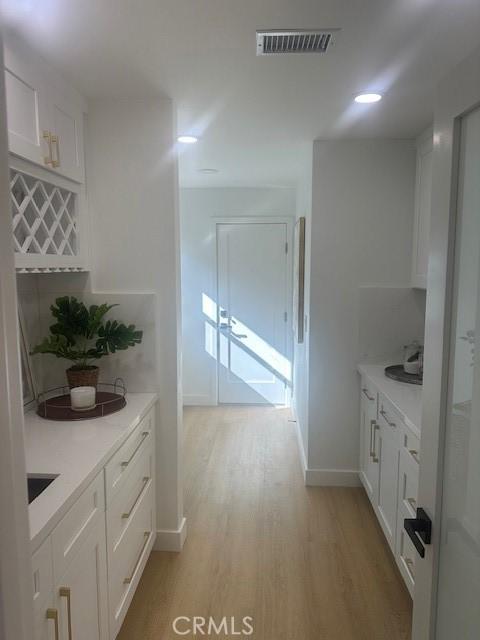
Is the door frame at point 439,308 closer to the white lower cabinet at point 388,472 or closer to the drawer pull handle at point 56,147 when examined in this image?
the white lower cabinet at point 388,472

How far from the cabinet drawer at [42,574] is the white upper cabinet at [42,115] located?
1319 mm

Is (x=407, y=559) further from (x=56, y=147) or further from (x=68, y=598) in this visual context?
(x=56, y=147)

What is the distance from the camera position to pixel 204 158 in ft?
11.8

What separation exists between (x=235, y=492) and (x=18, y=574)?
8.83 ft

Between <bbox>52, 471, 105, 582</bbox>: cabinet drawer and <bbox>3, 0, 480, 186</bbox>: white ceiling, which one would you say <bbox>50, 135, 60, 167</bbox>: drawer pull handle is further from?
<bbox>52, 471, 105, 582</bbox>: cabinet drawer

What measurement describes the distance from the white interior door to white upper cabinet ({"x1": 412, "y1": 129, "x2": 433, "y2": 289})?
6.65 ft

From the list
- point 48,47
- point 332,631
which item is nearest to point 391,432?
point 332,631

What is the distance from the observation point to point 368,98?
2348 mm

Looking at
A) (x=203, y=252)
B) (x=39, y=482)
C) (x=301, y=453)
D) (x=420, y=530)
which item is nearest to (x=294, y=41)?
(x=420, y=530)

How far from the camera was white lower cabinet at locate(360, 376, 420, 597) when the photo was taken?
2.12 metres

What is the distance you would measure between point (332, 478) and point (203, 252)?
2695mm

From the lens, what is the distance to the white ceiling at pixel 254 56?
1.55 meters

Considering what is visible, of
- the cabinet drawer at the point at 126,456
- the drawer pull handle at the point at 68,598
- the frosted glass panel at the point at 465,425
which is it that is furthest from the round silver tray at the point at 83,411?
the frosted glass panel at the point at 465,425

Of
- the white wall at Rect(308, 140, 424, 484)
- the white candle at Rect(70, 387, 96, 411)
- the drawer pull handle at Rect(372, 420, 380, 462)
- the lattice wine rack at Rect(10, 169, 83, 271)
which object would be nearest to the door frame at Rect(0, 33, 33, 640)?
the lattice wine rack at Rect(10, 169, 83, 271)
